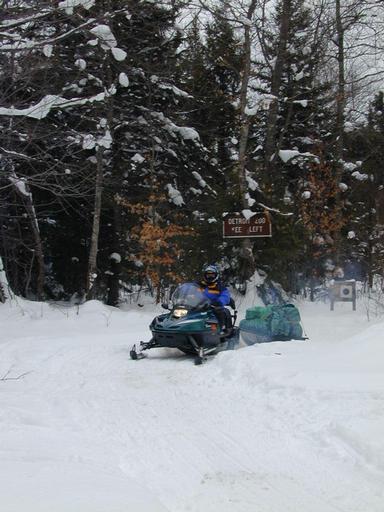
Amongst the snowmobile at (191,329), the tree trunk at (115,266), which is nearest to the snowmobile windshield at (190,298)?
the snowmobile at (191,329)

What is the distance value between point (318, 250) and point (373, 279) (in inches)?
107

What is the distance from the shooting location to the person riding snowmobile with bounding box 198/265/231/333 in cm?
937

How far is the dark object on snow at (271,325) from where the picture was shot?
973 cm

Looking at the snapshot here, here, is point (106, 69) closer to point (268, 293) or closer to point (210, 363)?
point (268, 293)

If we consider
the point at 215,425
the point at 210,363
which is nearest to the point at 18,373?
the point at 210,363

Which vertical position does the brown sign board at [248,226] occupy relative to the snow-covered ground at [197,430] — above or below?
above

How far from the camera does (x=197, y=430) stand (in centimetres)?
523

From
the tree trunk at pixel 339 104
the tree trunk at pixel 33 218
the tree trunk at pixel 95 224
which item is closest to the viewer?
the tree trunk at pixel 33 218

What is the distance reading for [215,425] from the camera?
5367mm

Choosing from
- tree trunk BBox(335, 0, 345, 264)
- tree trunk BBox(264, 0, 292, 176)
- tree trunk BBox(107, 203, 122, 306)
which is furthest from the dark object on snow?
tree trunk BBox(335, 0, 345, 264)

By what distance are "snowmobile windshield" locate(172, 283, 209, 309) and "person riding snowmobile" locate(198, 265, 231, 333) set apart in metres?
0.26

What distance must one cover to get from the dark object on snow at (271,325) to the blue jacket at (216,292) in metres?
0.68

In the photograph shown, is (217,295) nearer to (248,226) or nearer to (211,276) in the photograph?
(211,276)

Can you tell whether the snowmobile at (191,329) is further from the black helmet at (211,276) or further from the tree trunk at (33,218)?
the tree trunk at (33,218)
